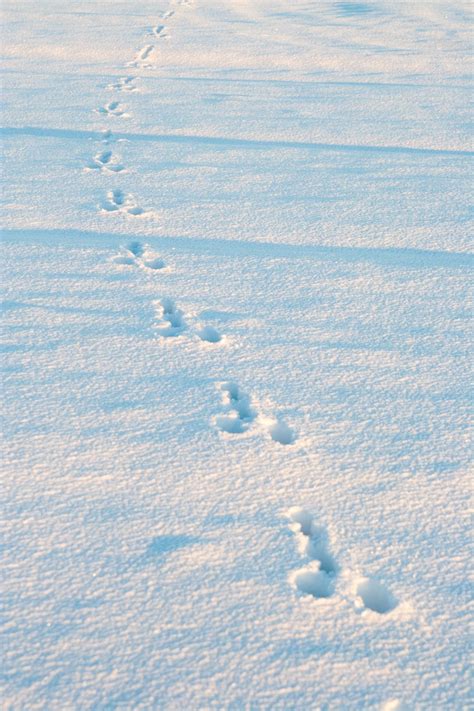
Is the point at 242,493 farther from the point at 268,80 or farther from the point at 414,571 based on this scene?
the point at 268,80

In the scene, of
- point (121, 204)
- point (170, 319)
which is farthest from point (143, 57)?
point (170, 319)

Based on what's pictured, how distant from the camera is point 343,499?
1.82 m

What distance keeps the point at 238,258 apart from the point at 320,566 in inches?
65.6

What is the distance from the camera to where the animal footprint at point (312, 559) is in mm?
1582

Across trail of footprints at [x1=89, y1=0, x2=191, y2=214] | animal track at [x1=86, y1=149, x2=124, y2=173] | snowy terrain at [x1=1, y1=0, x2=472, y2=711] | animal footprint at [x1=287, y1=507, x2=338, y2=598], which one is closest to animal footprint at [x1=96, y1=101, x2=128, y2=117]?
trail of footprints at [x1=89, y1=0, x2=191, y2=214]

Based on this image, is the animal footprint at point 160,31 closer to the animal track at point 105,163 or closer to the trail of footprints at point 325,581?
the animal track at point 105,163

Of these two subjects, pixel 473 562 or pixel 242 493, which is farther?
pixel 242 493

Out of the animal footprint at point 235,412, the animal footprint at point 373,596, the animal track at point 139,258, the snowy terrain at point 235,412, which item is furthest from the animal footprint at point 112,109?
the animal footprint at point 373,596

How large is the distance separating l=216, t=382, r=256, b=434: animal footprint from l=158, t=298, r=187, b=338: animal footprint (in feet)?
1.24

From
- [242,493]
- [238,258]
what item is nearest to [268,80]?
[238,258]

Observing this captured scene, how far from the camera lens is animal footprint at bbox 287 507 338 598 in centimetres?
158

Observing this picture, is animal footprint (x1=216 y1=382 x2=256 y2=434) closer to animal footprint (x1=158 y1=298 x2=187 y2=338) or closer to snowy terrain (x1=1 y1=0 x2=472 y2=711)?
snowy terrain (x1=1 y1=0 x2=472 y2=711)

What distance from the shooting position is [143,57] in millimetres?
6512

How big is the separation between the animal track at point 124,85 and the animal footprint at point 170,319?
3.40 m
